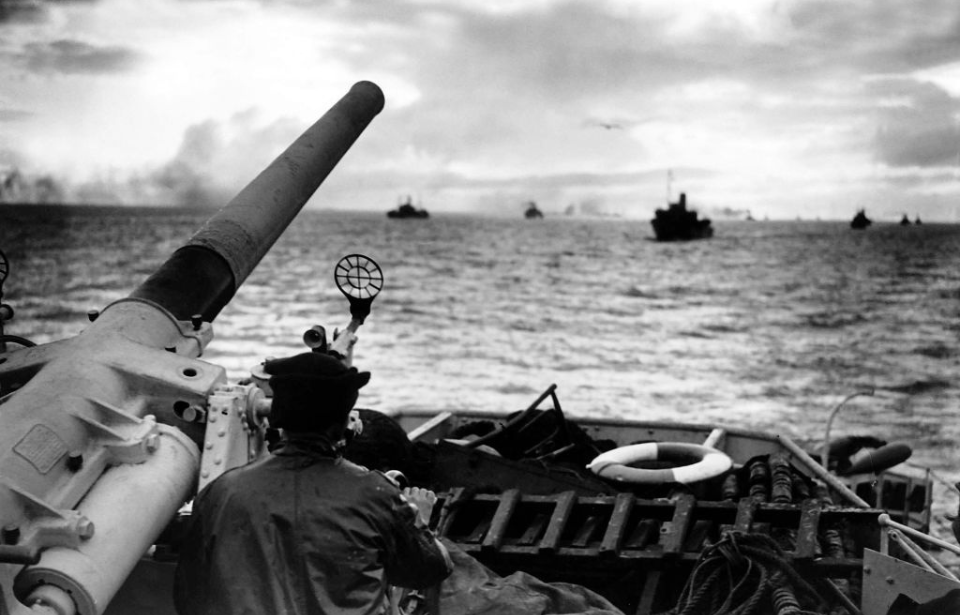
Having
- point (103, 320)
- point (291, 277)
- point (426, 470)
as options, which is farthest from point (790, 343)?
point (103, 320)

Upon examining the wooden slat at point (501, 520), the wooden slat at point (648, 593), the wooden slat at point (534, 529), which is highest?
the wooden slat at point (501, 520)

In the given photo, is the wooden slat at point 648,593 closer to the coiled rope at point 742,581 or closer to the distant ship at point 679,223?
the coiled rope at point 742,581

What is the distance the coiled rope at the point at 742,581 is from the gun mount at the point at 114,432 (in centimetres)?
240

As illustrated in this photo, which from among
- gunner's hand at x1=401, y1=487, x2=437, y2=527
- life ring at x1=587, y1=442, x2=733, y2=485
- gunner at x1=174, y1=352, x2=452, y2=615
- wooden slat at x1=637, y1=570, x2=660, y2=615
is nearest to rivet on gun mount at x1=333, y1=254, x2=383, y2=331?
gunner's hand at x1=401, y1=487, x2=437, y2=527

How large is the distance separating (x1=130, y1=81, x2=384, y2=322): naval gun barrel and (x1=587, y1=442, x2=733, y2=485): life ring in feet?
9.38

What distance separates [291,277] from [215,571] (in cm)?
6579

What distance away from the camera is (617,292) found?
6750 centimetres

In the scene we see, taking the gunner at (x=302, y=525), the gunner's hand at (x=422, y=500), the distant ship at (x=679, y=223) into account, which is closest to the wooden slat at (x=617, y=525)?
the gunner's hand at (x=422, y=500)

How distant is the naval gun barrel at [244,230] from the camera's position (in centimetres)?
563

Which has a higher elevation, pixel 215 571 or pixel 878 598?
pixel 215 571

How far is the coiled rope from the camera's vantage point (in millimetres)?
5781

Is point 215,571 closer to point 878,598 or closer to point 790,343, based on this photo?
point 878,598

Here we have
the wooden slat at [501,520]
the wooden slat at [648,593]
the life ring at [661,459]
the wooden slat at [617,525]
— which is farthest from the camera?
the life ring at [661,459]

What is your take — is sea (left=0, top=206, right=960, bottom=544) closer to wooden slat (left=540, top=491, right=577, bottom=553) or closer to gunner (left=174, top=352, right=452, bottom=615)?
wooden slat (left=540, top=491, right=577, bottom=553)
